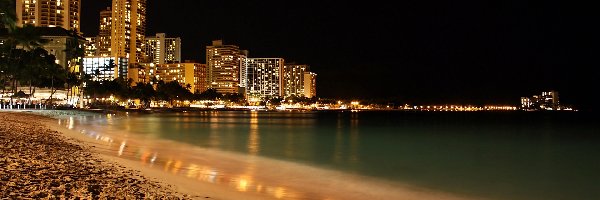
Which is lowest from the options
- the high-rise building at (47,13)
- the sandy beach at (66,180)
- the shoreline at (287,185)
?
the shoreline at (287,185)

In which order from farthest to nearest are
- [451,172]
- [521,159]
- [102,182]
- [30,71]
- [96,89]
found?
[96,89], [30,71], [521,159], [451,172], [102,182]

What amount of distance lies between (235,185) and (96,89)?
389ft

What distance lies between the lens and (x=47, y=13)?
188250mm

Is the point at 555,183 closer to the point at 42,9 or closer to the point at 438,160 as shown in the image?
the point at 438,160

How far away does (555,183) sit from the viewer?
1781 centimetres

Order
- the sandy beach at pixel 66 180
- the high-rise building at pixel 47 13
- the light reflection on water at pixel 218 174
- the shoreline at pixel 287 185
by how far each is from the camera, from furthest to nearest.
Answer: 1. the high-rise building at pixel 47 13
2. the light reflection on water at pixel 218 174
3. the shoreline at pixel 287 185
4. the sandy beach at pixel 66 180

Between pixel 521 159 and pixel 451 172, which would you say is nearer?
pixel 451 172

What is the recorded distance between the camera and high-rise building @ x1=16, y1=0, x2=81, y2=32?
184m

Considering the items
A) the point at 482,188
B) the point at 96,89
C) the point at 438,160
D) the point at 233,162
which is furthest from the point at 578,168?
the point at 96,89

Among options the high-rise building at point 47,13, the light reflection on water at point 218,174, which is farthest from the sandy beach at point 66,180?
the high-rise building at point 47,13

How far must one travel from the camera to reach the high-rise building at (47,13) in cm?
18450

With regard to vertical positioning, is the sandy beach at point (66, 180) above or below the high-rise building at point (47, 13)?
below

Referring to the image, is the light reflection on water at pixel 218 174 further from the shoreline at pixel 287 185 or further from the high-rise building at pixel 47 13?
the high-rise building at pixel 47 13

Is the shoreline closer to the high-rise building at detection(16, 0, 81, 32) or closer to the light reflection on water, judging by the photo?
the light reflection on water
